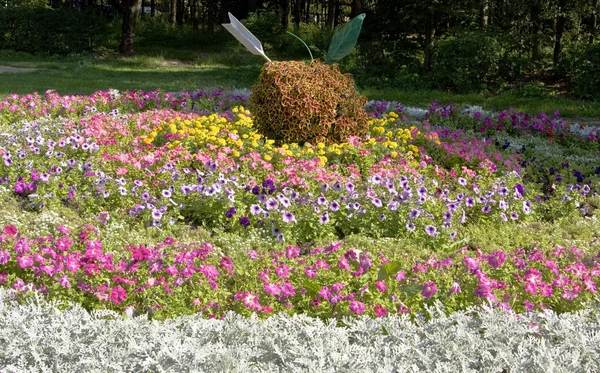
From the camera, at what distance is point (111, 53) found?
1911 cm

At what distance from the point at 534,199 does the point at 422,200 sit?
4.06 feet

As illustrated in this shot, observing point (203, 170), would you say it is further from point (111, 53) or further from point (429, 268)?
point (111, 53)

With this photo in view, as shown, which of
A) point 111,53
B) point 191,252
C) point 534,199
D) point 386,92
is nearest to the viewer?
point 191,252

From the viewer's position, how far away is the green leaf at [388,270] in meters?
3.42

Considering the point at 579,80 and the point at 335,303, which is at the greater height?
the point at 579,80

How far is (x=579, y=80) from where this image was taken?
41.2 ft

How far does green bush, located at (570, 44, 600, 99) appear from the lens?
12273 mm

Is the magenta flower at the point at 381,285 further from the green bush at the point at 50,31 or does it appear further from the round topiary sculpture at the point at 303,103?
the green bush at the point at 50,31

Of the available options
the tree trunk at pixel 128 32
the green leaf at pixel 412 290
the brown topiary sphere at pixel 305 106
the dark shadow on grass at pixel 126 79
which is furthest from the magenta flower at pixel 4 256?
the tree trunk at pixel 128 32

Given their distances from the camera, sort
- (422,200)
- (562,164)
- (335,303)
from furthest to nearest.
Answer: (562,164) < (422,200) < (335,303)

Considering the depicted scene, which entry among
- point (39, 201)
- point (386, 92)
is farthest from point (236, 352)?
point (386, 92)

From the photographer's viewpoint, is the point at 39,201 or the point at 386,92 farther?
the point at 386,92

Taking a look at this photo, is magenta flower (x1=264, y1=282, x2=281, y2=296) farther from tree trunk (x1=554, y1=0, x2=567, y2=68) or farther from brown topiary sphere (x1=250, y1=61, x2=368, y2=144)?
tree trunk (x1=554, y1=0, x2=567, y2=68)

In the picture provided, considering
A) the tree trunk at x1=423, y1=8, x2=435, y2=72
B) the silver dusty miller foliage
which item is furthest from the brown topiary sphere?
the tree trunk at x1=423, y1=8, x2=435, y2=72
